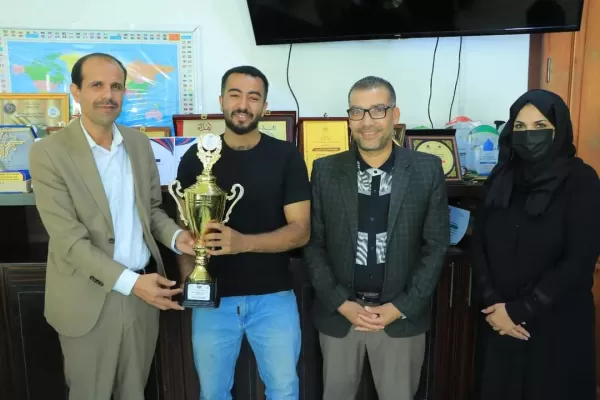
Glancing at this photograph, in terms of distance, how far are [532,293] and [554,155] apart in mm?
461

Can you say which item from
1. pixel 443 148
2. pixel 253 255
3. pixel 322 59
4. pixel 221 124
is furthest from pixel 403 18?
pixel 253 255

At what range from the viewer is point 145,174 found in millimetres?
1609

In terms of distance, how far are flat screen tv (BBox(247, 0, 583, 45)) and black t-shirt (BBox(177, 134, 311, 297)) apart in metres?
1.01

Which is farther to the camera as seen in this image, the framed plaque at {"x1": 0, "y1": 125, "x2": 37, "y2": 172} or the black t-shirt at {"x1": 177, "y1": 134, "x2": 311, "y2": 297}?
the framed plaque at {"x1": 0, "y1": 125, "x2": 37, "y2": 172}

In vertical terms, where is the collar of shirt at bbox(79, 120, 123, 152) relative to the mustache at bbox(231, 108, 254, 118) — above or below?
below

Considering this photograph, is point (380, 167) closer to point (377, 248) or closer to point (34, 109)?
point (377, 248)

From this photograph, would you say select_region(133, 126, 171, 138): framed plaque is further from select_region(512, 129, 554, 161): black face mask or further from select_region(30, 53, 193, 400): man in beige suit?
select_region(512, 129, 554, 161): black face mask

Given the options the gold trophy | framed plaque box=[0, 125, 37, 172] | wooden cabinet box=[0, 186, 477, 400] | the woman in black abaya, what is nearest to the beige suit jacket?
the gold trophy

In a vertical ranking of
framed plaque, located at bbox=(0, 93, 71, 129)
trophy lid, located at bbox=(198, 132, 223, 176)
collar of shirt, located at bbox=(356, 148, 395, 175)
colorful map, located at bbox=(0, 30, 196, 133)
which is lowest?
collar of shirt, located at bbox=(356, 148, 395, 175)

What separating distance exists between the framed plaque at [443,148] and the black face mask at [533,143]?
52 cm

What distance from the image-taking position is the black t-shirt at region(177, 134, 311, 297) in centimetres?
162

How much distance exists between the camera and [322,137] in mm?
2238

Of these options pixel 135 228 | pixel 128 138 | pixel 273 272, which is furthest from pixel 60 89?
pixel 273 272

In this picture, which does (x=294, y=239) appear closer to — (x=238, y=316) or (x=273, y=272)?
(x=273, y=272)
